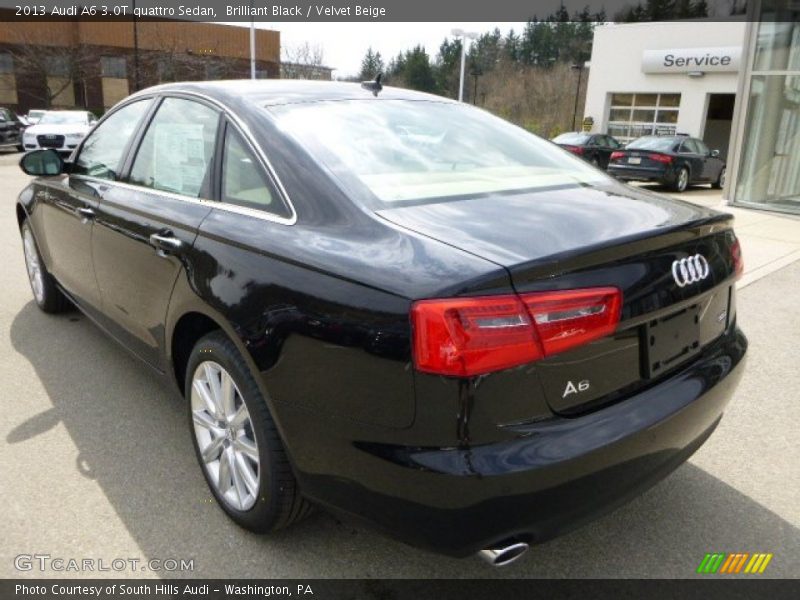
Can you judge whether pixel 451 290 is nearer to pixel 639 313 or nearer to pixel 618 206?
pixel 639 313

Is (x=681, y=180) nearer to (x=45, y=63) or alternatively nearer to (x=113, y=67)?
(x=45, y=63)

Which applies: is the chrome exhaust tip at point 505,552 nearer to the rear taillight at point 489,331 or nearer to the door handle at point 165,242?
the rear taillight at point 489,331

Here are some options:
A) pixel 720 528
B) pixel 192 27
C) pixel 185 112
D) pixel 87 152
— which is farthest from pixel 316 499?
pixel 192 27

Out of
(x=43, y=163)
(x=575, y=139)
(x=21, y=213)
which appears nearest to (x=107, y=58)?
(x=575, y=139)

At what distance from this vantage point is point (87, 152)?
4023mm

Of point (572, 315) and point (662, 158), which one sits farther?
point (662, 158)

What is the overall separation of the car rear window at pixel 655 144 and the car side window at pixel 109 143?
15379 mm

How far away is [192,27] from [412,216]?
47.9 metres

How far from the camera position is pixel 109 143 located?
12.3ft

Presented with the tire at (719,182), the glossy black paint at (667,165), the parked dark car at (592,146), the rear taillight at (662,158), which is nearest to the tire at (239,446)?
the glossy black paint at (667,165)

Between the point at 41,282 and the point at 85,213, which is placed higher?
the point at 85,213

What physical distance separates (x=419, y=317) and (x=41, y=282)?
4.10m

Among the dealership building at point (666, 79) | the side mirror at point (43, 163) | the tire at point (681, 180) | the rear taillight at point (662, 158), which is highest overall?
the dealership building at point (666, 79)

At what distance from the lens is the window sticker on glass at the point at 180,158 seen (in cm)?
278
